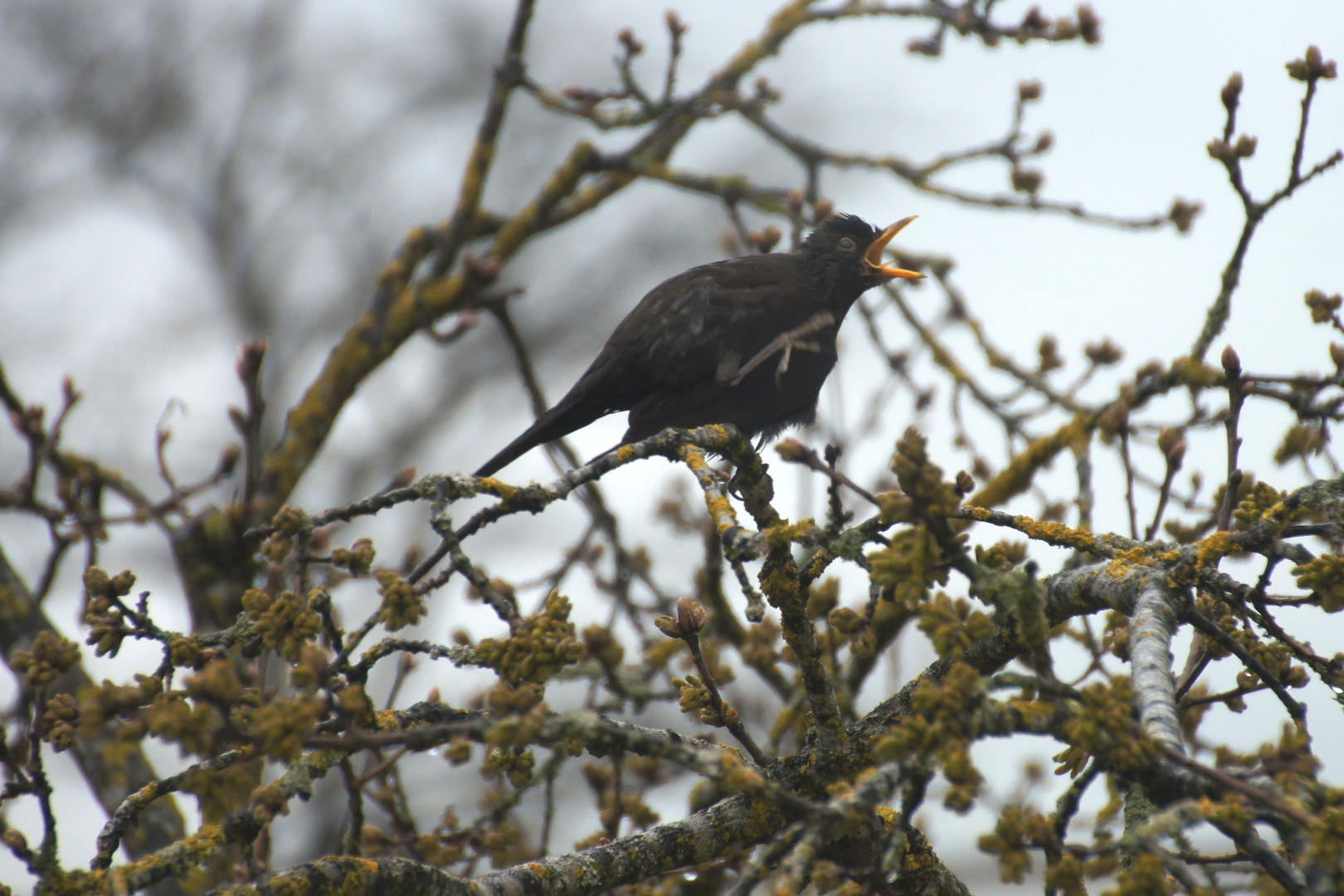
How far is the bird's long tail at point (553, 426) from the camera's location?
3197 millimetres

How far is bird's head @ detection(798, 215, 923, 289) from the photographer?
4.11 m

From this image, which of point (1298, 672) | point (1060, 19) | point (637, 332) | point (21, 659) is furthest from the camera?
point (1060, 19)

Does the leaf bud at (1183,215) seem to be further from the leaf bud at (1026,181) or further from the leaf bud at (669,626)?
the leaf bud at (669,626)

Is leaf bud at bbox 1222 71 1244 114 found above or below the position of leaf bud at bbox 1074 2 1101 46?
below

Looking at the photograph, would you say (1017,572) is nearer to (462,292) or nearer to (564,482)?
(564,482)

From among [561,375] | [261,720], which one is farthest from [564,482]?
[561,375]

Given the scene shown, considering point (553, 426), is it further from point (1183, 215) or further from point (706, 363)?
point (1183, 215)

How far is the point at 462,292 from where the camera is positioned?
3.50 metres

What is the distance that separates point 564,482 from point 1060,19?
3.32m

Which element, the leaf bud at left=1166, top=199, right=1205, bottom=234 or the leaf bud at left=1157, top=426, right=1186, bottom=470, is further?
the leaf bud at left=1166, top=199, right=1205, bottom=234

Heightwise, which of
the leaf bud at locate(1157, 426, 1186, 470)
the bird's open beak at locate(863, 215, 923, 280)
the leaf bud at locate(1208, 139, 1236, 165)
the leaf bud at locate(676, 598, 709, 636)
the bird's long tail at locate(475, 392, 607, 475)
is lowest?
the leaf bud at locate(676, 598, 709, 636)

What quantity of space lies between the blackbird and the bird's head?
294 mm

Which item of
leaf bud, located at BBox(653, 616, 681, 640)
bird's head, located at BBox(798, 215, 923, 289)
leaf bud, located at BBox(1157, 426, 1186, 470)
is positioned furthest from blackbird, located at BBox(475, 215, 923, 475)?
leaf bud, located at BBox(653, 616, 681, 640)

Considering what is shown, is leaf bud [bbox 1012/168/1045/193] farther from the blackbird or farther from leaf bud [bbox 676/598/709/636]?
leaf bud [bbox 676/598/709/636]
